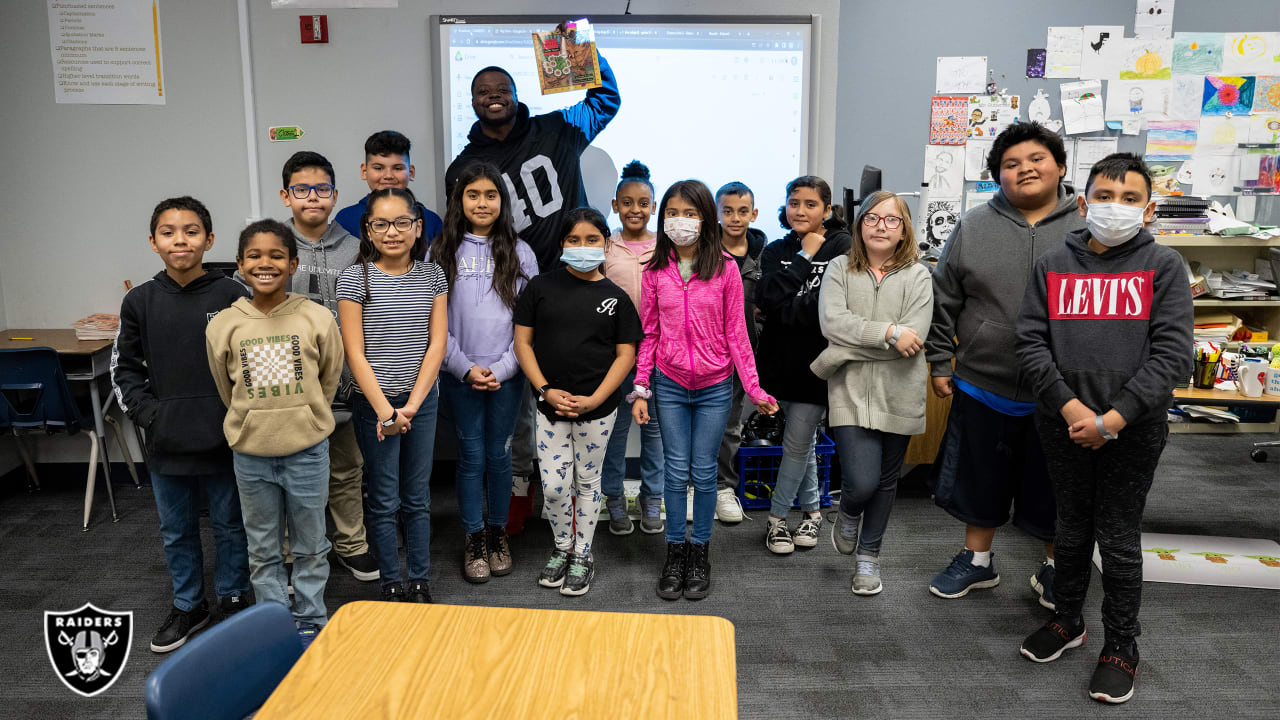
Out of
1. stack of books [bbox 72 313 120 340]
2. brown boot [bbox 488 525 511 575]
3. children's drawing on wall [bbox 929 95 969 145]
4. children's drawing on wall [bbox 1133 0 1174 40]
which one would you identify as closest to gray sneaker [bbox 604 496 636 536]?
brown boot [bbox 488 525 511 575]

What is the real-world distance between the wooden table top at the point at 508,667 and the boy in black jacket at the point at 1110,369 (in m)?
1.37

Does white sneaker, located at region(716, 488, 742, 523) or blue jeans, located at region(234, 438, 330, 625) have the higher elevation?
blue jeans, located at region(234, 438, 330, 625)

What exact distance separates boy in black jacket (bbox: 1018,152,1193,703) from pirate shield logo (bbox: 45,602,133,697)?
2.47m

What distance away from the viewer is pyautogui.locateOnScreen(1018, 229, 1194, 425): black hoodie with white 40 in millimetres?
2033

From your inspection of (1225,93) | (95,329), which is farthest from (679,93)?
(1225,93)

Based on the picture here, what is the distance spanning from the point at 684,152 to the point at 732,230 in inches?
35.7

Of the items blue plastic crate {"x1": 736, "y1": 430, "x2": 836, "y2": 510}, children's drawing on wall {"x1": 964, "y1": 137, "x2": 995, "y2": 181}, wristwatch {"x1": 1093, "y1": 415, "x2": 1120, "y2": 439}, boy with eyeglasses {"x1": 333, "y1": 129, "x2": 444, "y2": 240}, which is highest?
children's drawing on wall {"x1": 964, "y1": 137, "x2": 995, "y2": 181}

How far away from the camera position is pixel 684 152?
376cm

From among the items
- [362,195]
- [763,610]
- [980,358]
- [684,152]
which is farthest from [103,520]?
[980,358]

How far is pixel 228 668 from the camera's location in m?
1.24

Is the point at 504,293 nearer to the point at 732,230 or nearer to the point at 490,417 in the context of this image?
the point at 490,417

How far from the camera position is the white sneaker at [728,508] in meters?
3.39

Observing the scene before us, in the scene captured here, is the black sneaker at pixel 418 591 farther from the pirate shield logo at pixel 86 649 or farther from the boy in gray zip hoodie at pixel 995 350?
the boy in gray zip hoodie at pixel 995 350

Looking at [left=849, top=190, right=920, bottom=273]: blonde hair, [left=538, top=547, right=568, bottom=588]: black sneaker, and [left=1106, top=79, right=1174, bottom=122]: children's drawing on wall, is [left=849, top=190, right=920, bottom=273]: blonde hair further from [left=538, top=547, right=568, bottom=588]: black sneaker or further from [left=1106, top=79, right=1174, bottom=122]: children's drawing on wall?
[left=1106, top=79, right=1174, bottom=122]: children's drawing on wall
